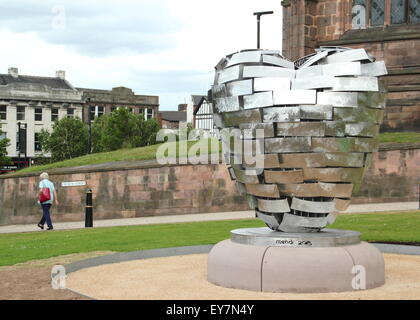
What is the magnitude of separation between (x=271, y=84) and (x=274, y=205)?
1.62 metres

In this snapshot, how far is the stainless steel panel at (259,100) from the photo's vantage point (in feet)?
30.9

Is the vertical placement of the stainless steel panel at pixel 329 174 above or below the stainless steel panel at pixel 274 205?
above

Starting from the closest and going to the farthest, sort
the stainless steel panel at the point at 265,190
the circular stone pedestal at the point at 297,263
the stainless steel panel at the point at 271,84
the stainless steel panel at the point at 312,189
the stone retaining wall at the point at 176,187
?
the circular stone pedestal at the point at 297,263 → the stainless steel panel at the point at 271,84 → the stainless steel panel at the point at 312,189 → the stainless steel panel at the point at 265,190 → the stone retaining wall at the point at 176,187

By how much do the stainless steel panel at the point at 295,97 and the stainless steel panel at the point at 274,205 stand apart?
4.36 feet

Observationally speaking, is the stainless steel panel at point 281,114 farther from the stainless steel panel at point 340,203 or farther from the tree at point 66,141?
the tree at point 66,141

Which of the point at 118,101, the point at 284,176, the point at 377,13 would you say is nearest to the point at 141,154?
the point at 377,13

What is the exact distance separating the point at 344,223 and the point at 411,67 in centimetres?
1435

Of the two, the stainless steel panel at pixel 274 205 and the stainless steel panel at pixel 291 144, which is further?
the stainless steel panel at pixel 274 205

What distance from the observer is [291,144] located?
9.41 m

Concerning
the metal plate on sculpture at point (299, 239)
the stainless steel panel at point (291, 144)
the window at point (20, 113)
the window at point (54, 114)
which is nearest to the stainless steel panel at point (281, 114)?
the stainless steel panel at point (291, 144)

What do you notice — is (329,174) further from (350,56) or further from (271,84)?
(350,56)

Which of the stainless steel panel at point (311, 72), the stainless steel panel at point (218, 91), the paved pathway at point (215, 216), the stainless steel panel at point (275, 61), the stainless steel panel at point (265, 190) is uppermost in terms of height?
the stainless steel panel at point (275, 61)

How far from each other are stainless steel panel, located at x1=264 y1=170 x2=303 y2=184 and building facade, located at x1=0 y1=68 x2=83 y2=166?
2590 inches
